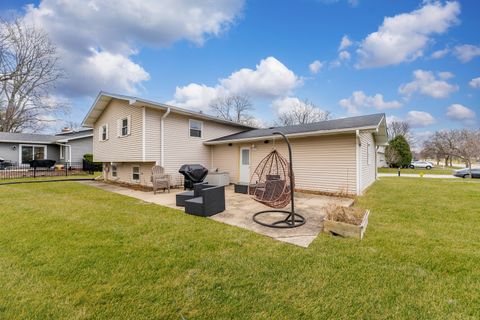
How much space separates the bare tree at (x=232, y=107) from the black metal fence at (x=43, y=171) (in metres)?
18.5

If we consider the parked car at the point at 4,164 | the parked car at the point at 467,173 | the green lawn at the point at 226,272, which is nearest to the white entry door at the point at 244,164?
the green lawn at the point at 226,272

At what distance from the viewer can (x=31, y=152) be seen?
19.1 meters

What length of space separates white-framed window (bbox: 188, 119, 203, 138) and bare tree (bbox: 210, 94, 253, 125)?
20804mm

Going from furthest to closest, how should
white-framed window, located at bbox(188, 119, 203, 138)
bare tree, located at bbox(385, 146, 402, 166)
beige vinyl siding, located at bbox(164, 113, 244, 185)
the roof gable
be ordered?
bare tree, located at bbox(385, 146, 402, 166) < white-framed window, located at bbox(188, 119, 203, 138) < beige vinyl siding, located at bbox(164, 113, 244, 185) < the roof gable

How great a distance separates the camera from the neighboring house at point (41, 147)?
59.1 feet

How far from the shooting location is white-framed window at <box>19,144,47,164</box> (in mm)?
18672

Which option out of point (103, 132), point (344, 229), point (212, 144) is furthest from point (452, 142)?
point (103, 132)

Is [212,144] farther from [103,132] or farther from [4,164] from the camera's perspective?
[4,164]

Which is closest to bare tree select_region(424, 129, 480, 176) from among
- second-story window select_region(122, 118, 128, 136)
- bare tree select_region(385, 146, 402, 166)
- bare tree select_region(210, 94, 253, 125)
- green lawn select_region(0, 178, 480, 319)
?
bare tree select_region(385, 146, 402, 166)

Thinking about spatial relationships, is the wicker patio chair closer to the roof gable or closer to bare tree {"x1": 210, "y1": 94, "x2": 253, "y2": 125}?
the roof gable

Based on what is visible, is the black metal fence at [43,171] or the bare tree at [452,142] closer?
the black metal fence at [43,171]

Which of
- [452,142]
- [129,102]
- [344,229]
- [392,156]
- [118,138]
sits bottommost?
[344,229]

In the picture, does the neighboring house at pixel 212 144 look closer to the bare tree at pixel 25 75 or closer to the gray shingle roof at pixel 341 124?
the gray shingle roof at pixel 341 124

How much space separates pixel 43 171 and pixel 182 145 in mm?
12007
